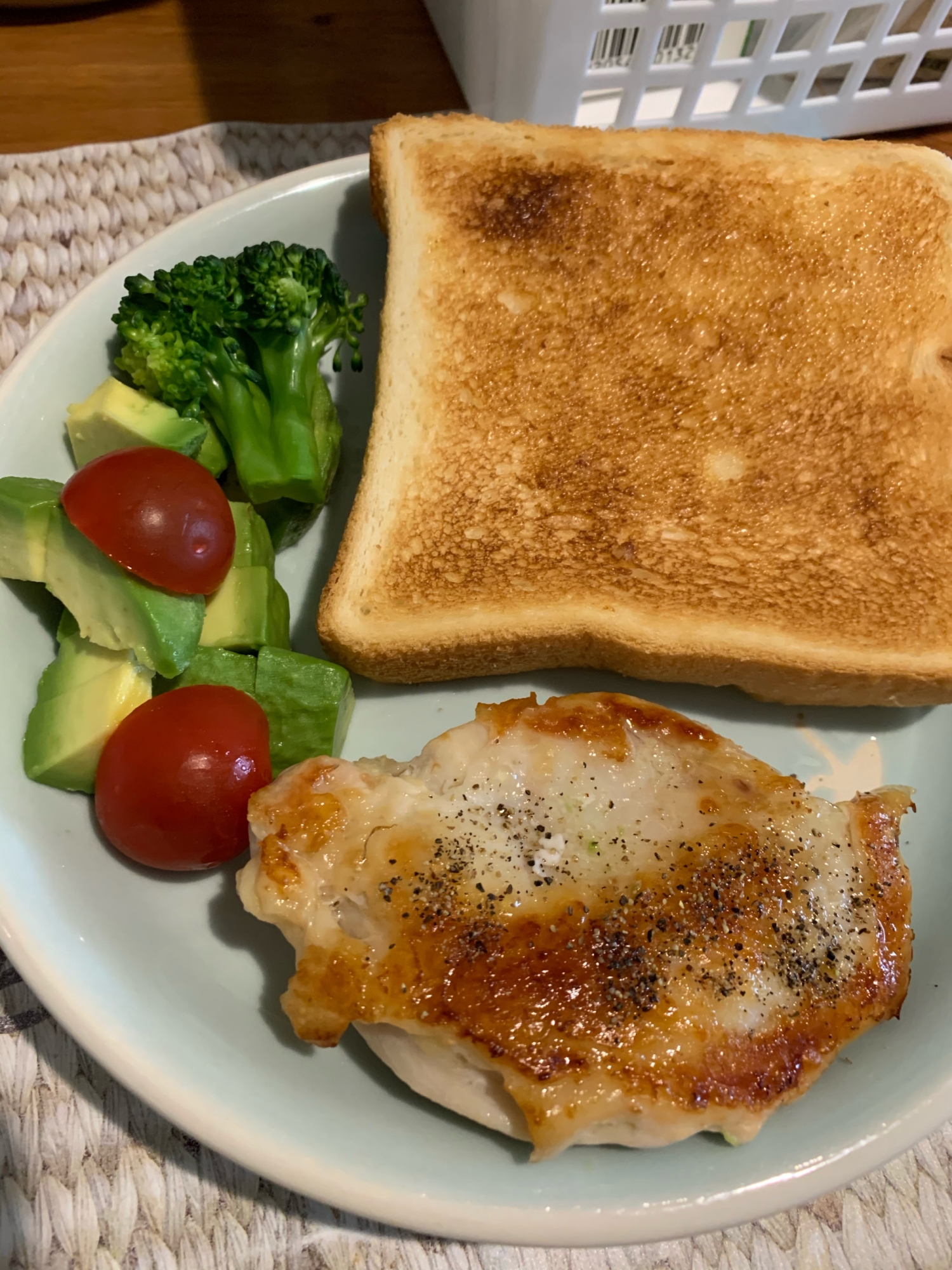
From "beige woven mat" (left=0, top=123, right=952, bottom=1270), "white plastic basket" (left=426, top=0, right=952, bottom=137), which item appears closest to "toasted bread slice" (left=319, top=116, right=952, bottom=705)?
"white plastic basket" (left=426, top=0, right=952, bottom=137)

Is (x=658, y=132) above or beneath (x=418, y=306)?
above

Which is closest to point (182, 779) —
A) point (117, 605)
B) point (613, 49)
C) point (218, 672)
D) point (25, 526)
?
point (218, 672)

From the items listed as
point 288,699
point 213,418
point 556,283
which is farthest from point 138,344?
point 556,283

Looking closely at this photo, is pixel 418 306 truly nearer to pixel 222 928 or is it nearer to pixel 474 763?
pixel 474 763

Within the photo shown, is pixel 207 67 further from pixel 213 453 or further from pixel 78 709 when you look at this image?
pixel 78 709

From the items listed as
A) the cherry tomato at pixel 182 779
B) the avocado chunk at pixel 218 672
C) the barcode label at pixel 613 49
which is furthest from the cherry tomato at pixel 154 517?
the barcode label at pixel 613 49

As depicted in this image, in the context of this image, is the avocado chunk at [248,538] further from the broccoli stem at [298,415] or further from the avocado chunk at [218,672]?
the avocado chunk at [218,672]
